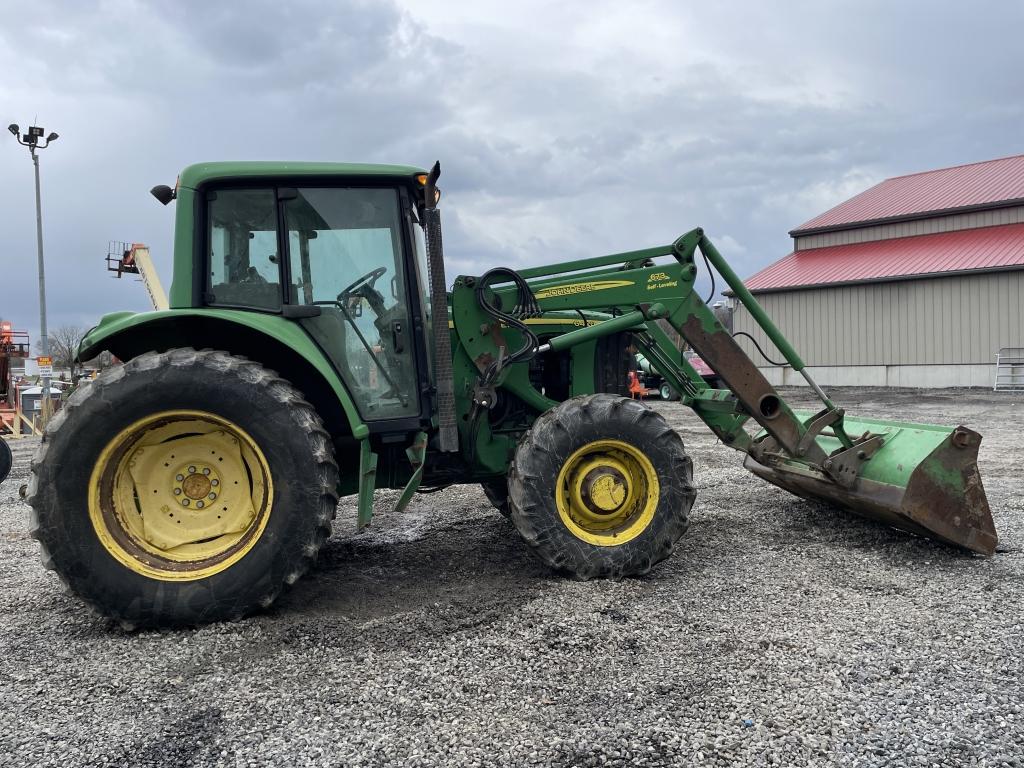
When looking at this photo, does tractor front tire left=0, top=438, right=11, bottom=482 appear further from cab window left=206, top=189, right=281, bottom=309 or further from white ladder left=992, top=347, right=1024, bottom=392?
white ladder left=992, top=347, right=1024, bottom=392

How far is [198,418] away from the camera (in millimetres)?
3688

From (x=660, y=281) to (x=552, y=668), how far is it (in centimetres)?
252

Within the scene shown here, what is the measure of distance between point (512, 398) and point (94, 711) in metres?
2.80

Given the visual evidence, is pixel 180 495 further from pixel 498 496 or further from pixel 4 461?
pixel 4 461

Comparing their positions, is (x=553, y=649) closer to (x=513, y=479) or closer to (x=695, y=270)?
(x=513, y=479)

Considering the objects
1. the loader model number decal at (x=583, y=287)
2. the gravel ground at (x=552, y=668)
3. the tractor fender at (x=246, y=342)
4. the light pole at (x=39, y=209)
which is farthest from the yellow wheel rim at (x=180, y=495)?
the light pole at (x=39, y=209)

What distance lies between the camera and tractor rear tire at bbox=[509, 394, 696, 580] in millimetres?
4211

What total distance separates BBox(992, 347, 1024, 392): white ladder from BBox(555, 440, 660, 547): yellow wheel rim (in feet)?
70.3

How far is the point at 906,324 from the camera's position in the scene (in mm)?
24062

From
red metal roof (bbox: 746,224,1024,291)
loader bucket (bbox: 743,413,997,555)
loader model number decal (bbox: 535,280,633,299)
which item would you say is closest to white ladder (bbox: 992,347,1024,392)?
red metal roof (bbox: 746,224,1024,291)

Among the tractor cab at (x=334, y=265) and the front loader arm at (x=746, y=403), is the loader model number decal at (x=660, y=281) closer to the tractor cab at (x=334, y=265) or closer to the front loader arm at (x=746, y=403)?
the front loader arm at (x=746, y=403)

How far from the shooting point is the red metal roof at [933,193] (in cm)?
2564

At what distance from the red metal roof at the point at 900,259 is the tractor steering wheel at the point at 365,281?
→ 2295 centimetres

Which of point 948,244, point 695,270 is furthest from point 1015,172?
point 695,270
